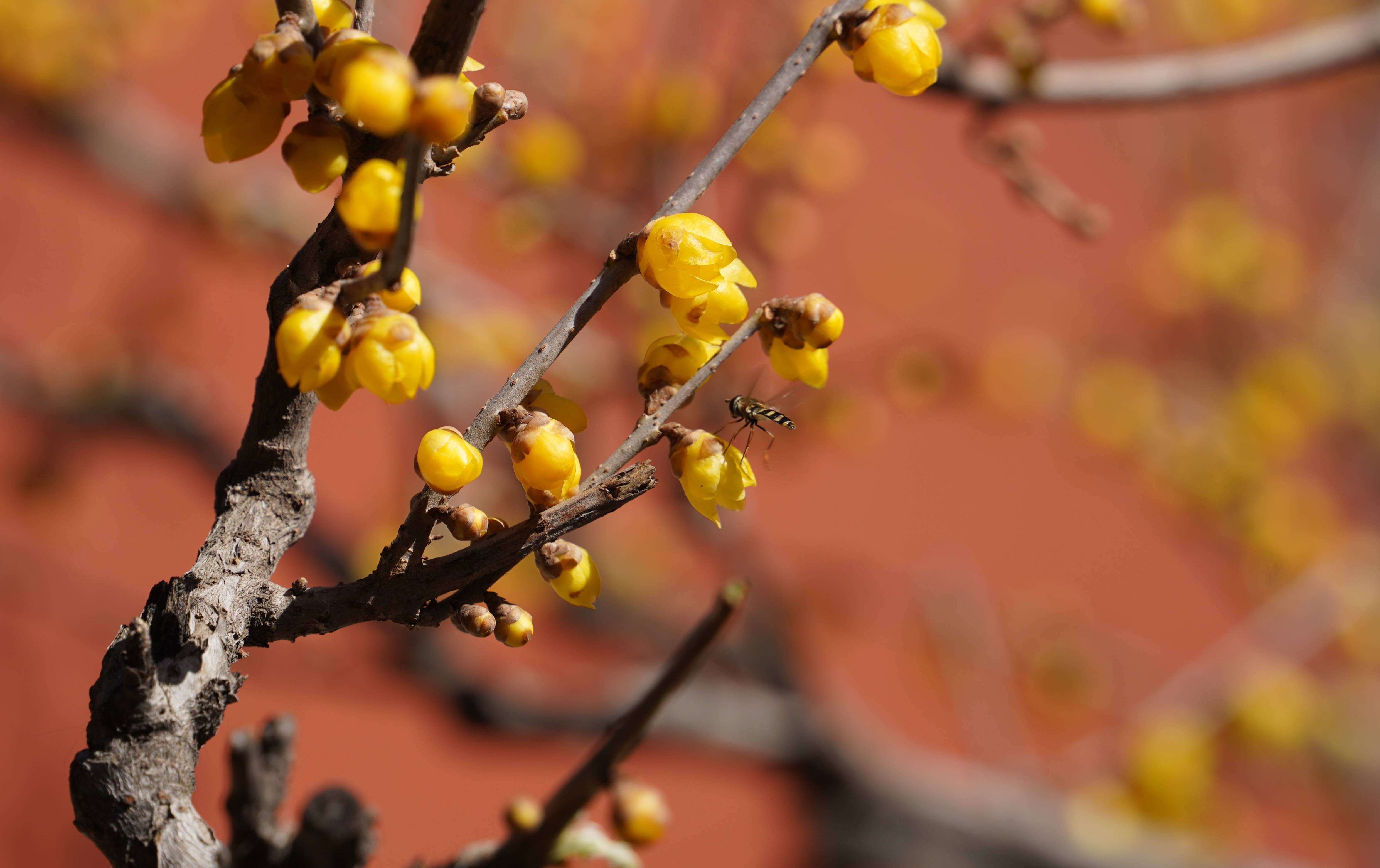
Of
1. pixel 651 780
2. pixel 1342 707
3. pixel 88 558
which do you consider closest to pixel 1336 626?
pixel 1342 707

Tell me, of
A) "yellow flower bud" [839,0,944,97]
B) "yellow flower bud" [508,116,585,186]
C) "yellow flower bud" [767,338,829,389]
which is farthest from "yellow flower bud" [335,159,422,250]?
"yellow flower bud" [508,116,585,186]

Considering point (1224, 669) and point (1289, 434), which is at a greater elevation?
point (1289, 434)

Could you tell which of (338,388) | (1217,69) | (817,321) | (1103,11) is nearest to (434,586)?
(338,388)

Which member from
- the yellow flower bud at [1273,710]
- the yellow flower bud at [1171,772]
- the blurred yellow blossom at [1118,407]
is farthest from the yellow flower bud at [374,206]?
the blurred yellow blossom at [1118,407]

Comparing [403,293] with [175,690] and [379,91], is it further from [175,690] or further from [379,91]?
[175,690]

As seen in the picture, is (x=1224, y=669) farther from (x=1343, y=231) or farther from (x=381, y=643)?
(x=381, y=643)

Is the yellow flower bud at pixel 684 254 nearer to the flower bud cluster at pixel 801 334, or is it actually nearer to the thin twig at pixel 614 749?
the flower bud cluster at pixel 801 334
